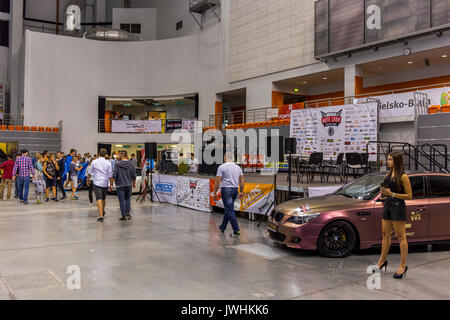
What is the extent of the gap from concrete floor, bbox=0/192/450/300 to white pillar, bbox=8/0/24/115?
25.5 metres

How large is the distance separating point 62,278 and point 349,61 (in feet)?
60.2

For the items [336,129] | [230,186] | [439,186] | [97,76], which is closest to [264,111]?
[336,129]

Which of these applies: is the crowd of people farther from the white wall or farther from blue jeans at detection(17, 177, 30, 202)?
the white wall

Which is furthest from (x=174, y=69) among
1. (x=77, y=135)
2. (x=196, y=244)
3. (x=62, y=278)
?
(x=62, y=278)

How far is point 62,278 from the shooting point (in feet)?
16.9

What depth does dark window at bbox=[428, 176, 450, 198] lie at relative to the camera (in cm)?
700

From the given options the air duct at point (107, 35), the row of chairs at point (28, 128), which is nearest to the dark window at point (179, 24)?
the air duct at point (107, 35)

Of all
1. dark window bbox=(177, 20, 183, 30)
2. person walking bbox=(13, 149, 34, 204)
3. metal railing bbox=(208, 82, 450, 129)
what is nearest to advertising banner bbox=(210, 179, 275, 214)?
person walking bbox=(13, 149, 34, 204)

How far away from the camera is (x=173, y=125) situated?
29.2 metres

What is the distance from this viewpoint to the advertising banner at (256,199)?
10.2 meters

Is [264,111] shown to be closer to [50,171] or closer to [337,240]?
[50,171]

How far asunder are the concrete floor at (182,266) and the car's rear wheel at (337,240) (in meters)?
0.18

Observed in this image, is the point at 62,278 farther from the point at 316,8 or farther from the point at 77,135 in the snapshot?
the point at 77,135

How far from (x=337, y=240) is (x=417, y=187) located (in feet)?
5.96
